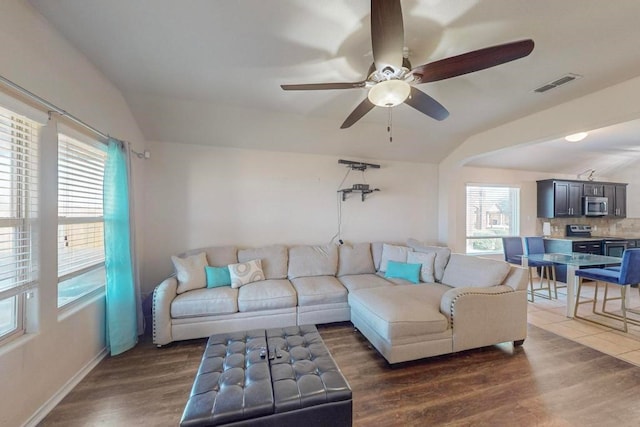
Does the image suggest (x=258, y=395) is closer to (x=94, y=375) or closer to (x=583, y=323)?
(x=94, y=375)

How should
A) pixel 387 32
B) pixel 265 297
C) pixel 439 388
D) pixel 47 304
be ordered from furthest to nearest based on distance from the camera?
pixel 265 297, pixel 439 388, pixel 47 304, pixel 387 32

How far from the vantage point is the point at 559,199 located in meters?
5.25

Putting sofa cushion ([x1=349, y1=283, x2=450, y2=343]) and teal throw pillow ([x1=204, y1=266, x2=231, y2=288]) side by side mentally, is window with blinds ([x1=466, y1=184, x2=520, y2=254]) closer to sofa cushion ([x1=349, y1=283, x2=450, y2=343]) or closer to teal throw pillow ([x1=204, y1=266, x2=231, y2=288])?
sofa cushion ([x1=349, y1=283, x2=450, y2=343])

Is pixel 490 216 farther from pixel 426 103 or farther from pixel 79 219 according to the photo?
pixel 79 219

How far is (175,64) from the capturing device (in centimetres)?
221

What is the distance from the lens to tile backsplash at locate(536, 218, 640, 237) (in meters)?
5.62

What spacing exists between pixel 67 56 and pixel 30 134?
71 cm

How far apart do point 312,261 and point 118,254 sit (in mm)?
2190

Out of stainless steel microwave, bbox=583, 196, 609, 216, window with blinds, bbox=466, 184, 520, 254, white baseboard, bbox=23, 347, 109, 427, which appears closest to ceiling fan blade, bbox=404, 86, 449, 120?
white baseboard, bbox=23, 347, 109, 427

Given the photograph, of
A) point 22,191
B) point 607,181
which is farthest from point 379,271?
point 607,181

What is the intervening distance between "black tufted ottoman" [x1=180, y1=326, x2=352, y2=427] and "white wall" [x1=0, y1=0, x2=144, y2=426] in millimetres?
1073

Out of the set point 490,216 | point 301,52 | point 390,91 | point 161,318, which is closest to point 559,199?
point 490,216

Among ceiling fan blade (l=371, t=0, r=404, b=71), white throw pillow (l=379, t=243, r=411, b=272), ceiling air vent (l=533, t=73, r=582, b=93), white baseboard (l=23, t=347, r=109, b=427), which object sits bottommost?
white baseboard (l=23, t=347, r=109, b=427)

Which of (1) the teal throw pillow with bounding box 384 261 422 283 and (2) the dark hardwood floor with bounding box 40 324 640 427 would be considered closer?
(2) the dark hardwood floor with bounding box 40 324 640 427
